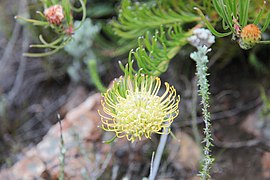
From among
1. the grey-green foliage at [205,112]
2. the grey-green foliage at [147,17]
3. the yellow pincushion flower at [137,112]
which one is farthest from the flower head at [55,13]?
the grey-green foliage at [205,112]

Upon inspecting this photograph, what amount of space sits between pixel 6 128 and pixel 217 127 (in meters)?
0.86

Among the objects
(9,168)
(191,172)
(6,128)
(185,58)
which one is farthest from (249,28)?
(6,128)

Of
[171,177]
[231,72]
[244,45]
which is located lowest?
[171,177]

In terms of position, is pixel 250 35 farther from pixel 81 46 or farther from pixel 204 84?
pixel 81 46

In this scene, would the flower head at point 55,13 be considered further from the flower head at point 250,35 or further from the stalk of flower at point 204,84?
the flower head at point 250,35

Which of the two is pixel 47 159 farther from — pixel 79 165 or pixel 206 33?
pixel 206 33

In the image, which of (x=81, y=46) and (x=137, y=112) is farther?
(x=81, y=46)

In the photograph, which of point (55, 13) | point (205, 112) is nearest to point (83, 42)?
point (55, 13)

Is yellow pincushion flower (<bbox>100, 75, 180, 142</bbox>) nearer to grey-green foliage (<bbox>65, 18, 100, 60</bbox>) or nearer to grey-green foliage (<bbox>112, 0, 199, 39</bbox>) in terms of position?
grey-green foliage (<bbox>112, 0, 199, 39</bbox>)

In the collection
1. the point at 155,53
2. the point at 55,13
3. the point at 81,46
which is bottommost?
the point at 81,46

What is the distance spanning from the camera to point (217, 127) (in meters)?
1.72

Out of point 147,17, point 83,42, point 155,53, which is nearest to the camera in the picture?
point 155,53

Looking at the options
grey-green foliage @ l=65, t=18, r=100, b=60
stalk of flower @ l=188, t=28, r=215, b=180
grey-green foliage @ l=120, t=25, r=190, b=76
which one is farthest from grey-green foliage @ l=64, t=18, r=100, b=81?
stalk of flower @ l=188, t=28, r=215, b=180

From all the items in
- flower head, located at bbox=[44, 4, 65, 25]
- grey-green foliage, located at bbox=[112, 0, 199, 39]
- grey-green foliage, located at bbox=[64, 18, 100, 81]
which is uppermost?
flower head, located at bbox=[44, 4, 65, 25]
